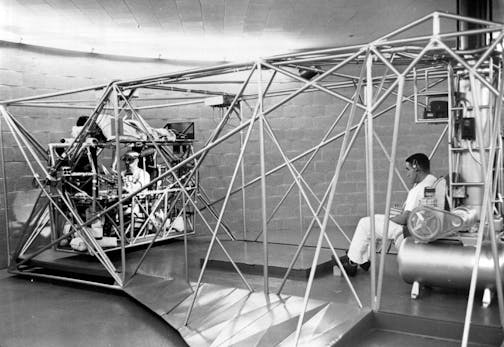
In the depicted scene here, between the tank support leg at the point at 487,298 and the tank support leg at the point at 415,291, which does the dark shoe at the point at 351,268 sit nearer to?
the tank support leg at the point at 415,291

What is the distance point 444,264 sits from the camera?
234 inches

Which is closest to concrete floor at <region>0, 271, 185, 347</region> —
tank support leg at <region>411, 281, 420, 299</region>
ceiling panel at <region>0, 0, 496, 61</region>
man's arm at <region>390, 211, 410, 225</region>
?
tank support leg at <region>411, 281, 420, 299</region>

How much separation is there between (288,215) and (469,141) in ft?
27.4

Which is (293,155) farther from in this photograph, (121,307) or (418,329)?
(418,329)

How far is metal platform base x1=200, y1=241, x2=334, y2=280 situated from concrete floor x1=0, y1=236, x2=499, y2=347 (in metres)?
0.20

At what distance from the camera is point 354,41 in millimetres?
12297

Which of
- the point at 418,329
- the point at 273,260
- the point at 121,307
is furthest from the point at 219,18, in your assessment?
the point at 418,329

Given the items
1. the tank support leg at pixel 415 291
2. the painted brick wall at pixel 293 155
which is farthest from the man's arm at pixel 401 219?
the painted brick wall at pixel 293 155

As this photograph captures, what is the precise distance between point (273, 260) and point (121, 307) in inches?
102

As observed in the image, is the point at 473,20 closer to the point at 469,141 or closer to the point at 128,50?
the point at 469,141

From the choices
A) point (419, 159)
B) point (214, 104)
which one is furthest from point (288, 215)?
point (419, 159)

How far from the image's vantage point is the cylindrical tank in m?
5.69

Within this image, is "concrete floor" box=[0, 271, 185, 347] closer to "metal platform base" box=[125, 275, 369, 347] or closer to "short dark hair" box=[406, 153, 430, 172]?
"metal platform base" box=[125, 275, 369, 347]

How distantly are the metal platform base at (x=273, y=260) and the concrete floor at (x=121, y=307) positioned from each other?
0.20 metres
